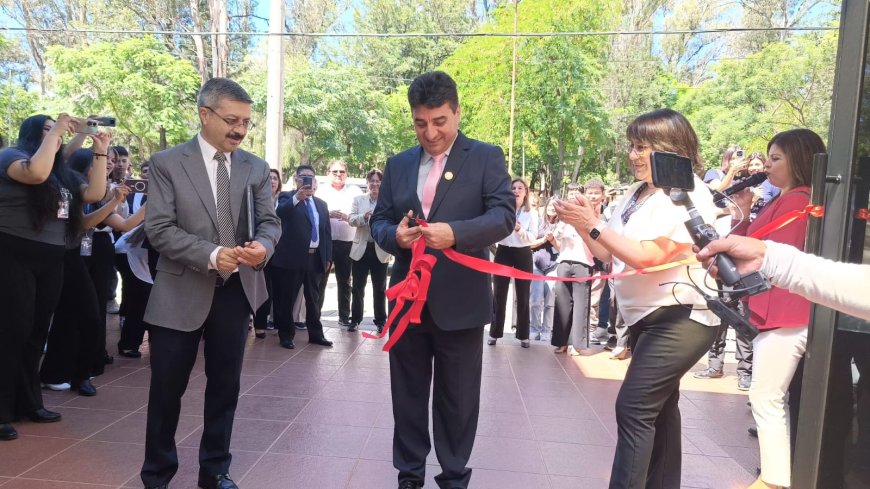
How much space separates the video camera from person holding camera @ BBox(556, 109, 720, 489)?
0.70 meters

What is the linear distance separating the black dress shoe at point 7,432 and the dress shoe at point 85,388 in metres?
1.03

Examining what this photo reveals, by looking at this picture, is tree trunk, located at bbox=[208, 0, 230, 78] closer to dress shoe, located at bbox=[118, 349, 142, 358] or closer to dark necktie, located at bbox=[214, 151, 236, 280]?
dress shoe, located at bbox=[118, 349, 142, 358]

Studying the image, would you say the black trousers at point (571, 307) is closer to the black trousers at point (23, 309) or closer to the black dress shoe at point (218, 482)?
the black dress shoe at point (218, 482)

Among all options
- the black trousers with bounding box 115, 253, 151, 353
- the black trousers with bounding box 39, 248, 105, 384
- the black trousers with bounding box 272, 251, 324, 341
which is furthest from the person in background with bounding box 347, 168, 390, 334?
the black trousers with bounding box 39, 248, 105, 384

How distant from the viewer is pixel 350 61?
131ft

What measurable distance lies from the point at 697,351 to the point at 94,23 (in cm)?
3625

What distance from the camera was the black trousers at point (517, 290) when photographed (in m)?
8.01

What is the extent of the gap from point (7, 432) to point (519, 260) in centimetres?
533

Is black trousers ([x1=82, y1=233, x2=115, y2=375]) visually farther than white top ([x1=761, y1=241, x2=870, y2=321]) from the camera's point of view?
Yes

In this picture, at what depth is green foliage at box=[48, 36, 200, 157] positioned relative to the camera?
72.4 ft

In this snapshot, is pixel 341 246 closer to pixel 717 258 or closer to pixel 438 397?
pixel 438 397

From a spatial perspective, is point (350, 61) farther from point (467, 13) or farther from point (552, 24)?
point (552, 24)

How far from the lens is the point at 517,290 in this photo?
823 cm

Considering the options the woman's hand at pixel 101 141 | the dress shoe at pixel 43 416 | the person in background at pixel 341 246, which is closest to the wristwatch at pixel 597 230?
the woman's hand at pixel 101 141
